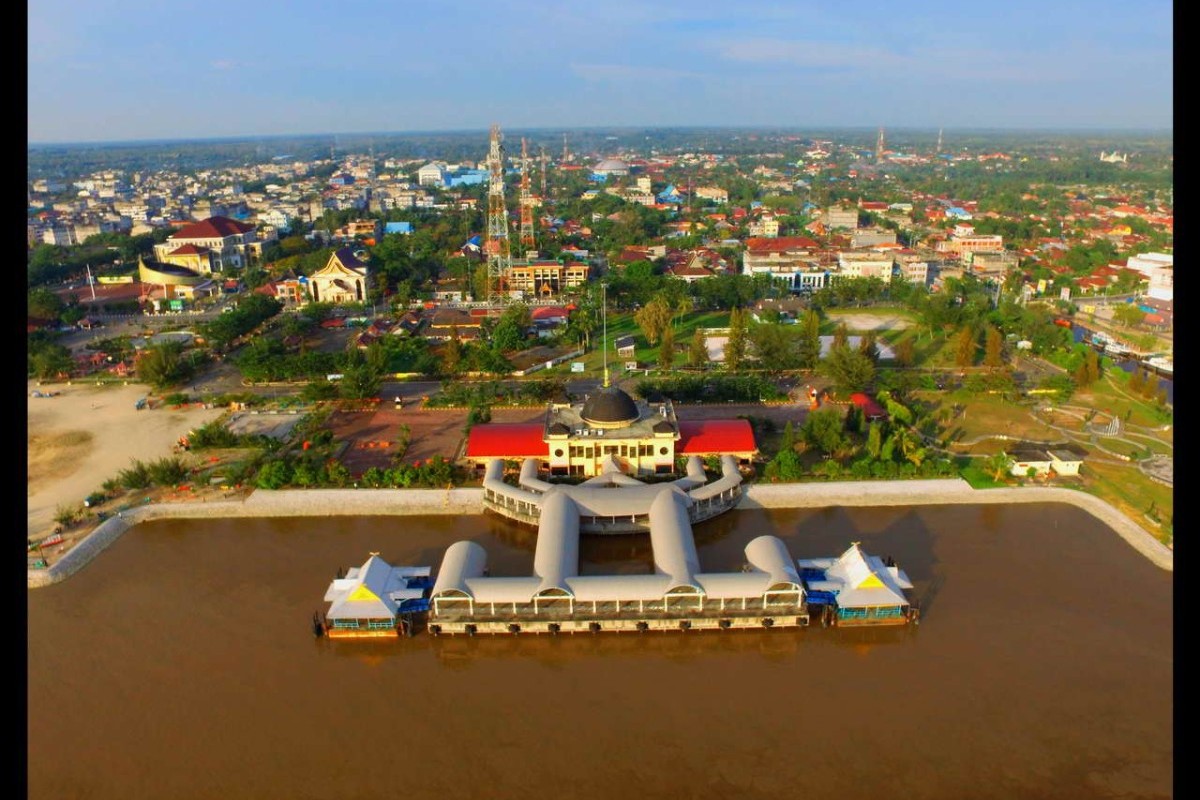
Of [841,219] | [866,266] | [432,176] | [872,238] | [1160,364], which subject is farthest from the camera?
[432,176]

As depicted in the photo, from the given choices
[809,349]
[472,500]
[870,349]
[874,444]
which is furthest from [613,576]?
[870,349]

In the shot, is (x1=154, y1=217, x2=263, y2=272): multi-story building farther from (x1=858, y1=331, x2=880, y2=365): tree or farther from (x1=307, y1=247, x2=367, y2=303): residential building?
(x1=858, y1=331, x2=880, y2=365): tree

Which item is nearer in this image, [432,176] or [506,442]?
[506,442]

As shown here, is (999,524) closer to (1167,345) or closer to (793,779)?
(793,779)

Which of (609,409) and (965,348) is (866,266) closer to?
(965,348)

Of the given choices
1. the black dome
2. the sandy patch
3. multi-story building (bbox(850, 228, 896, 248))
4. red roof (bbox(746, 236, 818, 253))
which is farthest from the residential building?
multi-story building (bbox(850, 228, 896, 248))
